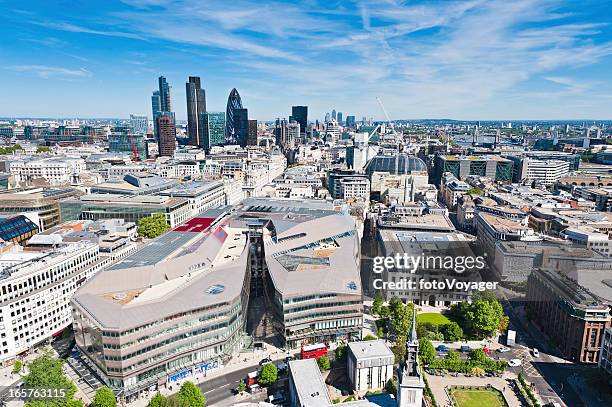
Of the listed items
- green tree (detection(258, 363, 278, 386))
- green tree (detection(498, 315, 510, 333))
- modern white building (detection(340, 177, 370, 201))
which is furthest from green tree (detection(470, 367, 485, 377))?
Result: modern white building (detection(340, 177, 370, 201))

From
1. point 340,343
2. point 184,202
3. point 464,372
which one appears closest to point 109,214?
point 184,202

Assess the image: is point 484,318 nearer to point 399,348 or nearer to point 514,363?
point 514,363

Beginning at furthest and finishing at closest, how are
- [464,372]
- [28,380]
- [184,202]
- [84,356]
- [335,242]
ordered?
[184,202] < [335,242] < [464,372] < [84,356] < [28,380]

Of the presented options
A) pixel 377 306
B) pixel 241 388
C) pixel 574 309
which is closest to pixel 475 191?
pixel 574 309

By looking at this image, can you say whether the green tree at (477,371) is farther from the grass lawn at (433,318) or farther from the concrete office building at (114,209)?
the concrete office building at (114,209)

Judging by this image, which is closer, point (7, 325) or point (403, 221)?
point (7, 325)

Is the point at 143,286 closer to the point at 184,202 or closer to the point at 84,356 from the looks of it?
the point at 84,356
